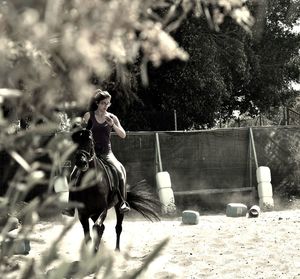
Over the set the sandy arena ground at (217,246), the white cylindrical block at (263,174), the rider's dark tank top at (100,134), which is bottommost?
the sandy arena ground at (217,246)

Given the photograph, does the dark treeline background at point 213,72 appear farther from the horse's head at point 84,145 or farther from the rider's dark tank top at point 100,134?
the horse's head at point 84,145

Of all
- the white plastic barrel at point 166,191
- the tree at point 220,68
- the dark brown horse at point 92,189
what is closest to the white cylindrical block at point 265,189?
the white plastic barrel at point 166,191

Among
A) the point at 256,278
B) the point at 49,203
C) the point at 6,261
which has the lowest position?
the point at 256,278

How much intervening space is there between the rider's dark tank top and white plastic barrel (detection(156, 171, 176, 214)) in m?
6.07

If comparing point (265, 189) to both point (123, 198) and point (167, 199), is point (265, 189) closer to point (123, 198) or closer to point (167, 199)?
point (167, 199)

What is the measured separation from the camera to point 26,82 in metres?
1.26

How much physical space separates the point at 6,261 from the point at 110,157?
6756 mm

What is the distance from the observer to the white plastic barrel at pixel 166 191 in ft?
46.5

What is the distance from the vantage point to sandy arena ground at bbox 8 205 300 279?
7.60 metres

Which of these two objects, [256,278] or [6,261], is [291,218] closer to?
[256,278]

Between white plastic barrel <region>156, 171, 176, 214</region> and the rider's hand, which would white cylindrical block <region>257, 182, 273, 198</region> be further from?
the rider's hand

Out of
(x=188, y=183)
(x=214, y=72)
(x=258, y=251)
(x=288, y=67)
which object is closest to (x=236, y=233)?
(x=258, y=251)

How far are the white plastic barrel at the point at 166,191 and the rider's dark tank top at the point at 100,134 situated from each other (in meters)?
6.07

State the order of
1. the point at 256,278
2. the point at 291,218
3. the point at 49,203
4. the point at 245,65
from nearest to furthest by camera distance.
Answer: the point at 49,203
the point at 256,278
the point at 291,218
the point at 245,65
